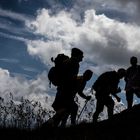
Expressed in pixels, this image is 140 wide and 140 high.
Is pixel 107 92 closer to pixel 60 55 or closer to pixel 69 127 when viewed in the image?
pixel 69 127

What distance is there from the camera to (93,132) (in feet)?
25.8

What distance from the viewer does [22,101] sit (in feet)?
46.7

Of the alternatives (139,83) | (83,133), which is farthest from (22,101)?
(83,133)

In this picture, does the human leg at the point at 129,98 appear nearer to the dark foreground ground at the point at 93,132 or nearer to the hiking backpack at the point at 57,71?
the dark foreground ground at the point at 93,132

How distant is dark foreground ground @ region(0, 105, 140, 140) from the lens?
7305 mm

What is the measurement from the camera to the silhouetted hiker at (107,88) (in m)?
10.2

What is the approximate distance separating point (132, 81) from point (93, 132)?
4153 mm

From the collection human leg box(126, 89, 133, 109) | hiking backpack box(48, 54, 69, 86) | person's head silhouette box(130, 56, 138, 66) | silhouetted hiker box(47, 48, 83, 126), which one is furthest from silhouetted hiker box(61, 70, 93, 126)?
human leg box(126, 89, 133, 109)

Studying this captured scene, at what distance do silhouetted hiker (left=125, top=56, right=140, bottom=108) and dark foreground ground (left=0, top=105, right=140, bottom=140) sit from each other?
2.43 meters

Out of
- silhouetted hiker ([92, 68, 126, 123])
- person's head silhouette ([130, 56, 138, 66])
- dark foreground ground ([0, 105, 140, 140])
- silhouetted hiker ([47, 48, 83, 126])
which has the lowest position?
dark foreground ground ([0, 105, 140, 140])

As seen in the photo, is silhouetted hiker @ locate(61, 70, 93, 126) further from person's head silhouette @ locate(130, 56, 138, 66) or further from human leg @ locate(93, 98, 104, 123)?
person's head silhouette @ locate(130, 56, 138, 66)

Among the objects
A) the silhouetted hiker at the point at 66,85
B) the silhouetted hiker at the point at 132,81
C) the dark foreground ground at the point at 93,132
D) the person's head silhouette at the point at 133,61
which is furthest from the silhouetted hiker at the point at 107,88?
the silhouetted hiker at the point at 66,85

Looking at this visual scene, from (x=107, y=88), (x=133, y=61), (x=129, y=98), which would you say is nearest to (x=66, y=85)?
(x=107, y=88)

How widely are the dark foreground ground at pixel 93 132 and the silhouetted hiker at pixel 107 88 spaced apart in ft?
3.74
